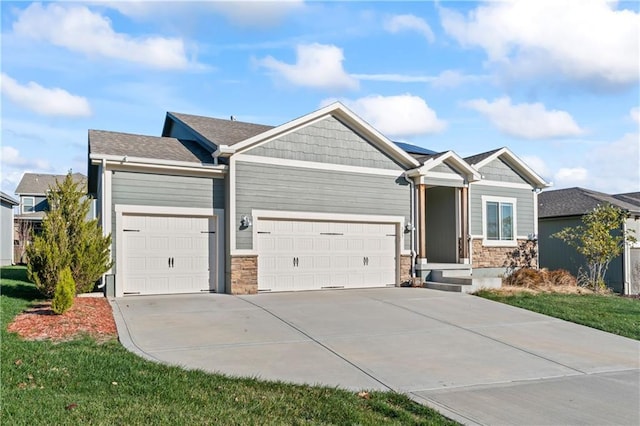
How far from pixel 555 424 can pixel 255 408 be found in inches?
118

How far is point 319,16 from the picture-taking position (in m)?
10.8

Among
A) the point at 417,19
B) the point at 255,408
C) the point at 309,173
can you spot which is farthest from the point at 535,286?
the point at 255,408

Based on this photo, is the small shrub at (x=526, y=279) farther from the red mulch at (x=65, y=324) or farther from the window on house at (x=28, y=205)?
the window on house at (x=28, y=205)

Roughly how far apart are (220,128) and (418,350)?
35.3 feet

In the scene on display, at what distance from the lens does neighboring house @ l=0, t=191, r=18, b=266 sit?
1071 inches

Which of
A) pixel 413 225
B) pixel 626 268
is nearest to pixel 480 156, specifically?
pixel 413 225

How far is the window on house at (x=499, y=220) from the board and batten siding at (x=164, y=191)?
382 inches

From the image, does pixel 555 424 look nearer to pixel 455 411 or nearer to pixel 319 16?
pixel 455 411

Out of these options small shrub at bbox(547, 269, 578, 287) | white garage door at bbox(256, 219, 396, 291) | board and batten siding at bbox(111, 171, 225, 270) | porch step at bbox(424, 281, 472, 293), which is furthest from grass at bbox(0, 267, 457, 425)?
small shrub at bbox(547, 269, 578, 287)

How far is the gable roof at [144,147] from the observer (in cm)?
1273

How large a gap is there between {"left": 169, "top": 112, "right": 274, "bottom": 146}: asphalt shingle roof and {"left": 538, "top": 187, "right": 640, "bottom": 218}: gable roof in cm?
1385

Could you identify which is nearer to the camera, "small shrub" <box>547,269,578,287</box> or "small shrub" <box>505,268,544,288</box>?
"small shrub" <box>505,268,544,288</box>

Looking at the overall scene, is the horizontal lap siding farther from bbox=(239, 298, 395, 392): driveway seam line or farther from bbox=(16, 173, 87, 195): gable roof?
bbox=(16, 173, 87, 195): gable roof

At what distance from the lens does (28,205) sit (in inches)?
1491
